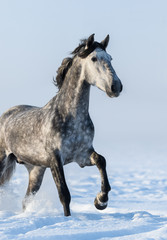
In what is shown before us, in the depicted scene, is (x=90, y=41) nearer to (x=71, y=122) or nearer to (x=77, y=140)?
(x=71, y=122)

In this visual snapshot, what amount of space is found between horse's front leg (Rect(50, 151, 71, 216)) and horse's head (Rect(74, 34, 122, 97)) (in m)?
1.28

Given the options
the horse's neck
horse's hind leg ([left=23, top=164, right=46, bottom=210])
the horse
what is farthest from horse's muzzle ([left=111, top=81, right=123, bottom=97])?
horse's hind leg ([left=23, top=164, right=46, bottom=210])

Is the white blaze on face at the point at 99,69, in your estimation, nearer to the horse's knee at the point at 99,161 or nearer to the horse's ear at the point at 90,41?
the horse's ear at the point at 90,41

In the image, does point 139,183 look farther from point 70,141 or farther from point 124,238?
point 124,238

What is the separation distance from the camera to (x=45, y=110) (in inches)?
300

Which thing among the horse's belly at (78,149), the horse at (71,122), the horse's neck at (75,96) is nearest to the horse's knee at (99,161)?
the horse at (71,122)

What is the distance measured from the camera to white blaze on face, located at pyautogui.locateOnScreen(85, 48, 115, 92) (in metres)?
6.65

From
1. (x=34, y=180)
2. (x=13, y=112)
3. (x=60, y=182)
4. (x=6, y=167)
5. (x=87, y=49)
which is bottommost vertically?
(x=60, y=182)

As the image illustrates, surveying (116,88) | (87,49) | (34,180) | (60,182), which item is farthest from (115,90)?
(34,180)

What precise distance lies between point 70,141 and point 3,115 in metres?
2.60

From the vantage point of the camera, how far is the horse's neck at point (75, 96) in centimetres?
718

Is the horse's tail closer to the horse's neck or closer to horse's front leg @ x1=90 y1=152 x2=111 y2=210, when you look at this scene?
the horse's neck

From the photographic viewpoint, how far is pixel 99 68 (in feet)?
22.2

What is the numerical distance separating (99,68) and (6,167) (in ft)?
11.1
